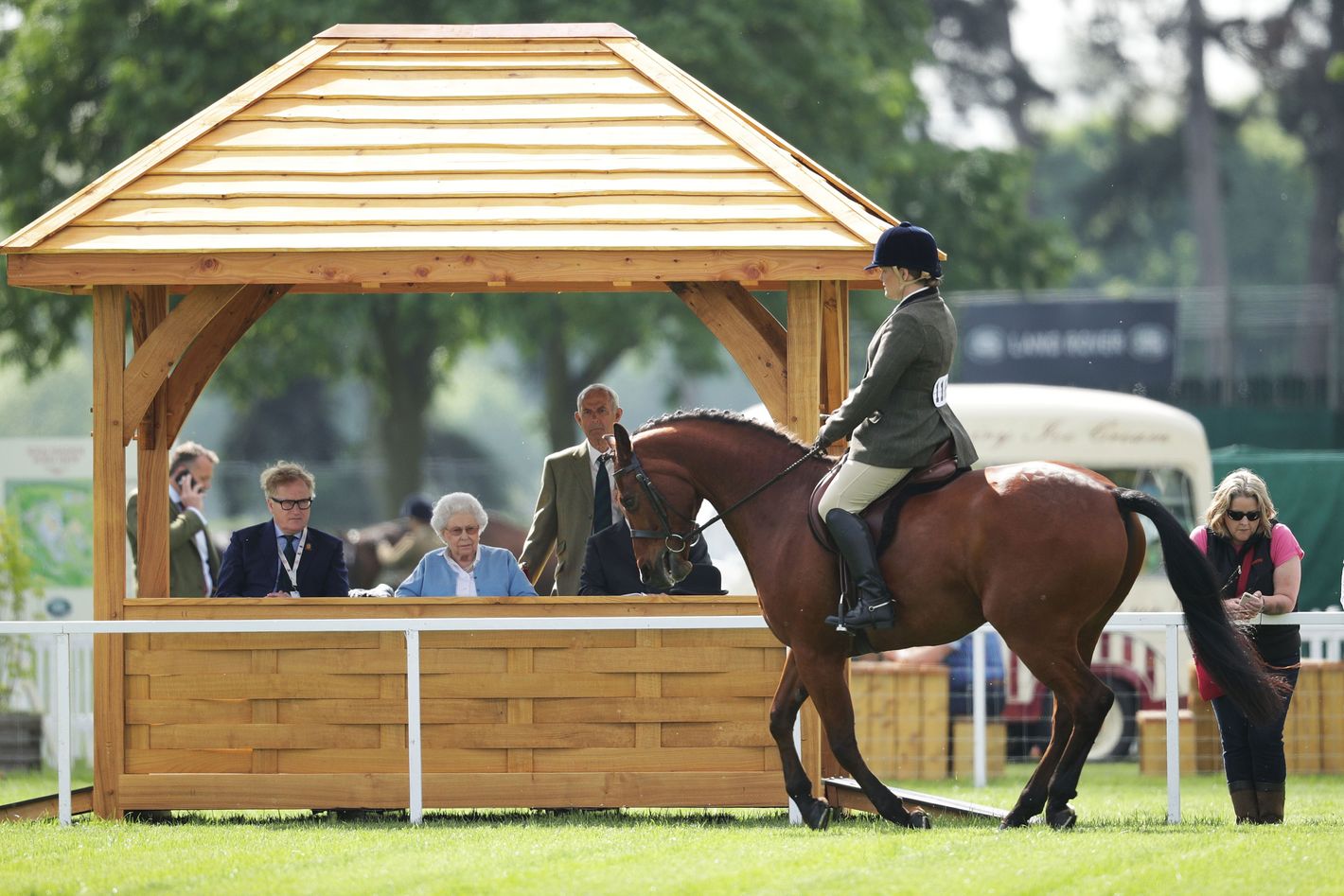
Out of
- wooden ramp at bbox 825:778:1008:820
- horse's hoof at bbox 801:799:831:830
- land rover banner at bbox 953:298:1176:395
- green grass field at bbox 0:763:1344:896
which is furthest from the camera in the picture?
land rover banner at bbox 953:298:1176:395

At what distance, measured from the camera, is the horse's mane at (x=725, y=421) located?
30.4 feet

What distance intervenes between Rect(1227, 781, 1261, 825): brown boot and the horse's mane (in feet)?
8.52

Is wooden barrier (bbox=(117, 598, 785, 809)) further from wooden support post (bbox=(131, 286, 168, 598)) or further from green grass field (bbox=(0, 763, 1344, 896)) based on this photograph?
wooden support post (bbox=(131, 286, 168, 598))

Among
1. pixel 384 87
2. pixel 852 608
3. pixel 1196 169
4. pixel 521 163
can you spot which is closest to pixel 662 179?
pixel 521 163

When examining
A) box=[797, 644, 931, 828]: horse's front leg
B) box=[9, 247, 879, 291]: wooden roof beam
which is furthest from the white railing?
box=[9, 247, 879, 291]: wooden roof beam

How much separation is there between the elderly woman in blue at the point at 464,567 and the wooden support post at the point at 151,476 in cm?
142

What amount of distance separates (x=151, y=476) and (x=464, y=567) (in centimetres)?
192

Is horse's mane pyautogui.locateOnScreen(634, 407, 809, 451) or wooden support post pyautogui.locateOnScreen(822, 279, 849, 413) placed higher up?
wooden support post pyautogui.locateOnScreen(822, 279, 849, 413)

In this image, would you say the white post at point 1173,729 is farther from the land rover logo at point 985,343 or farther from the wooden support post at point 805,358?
the land rover logo at point 985,343

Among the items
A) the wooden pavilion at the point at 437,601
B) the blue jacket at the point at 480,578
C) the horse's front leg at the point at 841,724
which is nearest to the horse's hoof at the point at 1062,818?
the horse's front leg at the point at 841,724

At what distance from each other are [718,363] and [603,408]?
66.3 feet

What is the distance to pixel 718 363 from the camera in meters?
31.1

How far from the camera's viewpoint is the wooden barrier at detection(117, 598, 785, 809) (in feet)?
32.4

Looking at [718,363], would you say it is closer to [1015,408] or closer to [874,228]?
[1015,408]
